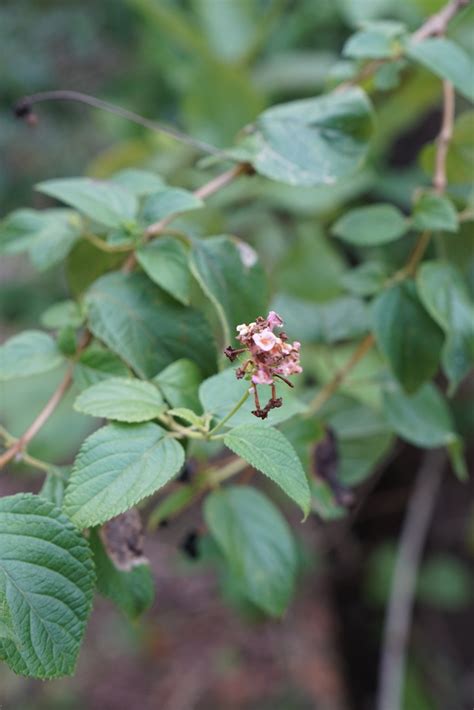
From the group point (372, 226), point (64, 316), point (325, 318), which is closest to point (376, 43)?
point (372, 226)

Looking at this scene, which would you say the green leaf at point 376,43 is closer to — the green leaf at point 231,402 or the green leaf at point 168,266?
the green leaf at point 168,266

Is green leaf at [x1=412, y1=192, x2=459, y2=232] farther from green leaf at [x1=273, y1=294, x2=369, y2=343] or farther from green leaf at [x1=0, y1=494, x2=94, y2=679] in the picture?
green leaf at [x1=0, y1=494, x2=94, y2=679]

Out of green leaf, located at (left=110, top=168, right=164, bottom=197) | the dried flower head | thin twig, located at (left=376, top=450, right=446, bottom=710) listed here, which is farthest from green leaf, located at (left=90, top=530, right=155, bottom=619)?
thin twig, located at (left=376, top=450, right=446, bottom=710)

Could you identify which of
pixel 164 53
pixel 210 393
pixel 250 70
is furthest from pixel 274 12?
pixel 210 393

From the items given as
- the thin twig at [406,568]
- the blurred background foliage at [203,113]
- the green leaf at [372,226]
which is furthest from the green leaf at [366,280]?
the thin twig at [406,568]

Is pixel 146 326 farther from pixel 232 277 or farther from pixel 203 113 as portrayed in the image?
pixel 203 113

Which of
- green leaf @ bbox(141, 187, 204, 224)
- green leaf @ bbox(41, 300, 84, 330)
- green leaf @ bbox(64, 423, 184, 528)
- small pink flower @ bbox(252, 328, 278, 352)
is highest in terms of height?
small pink flower @ bbox(252, 328, 278, 352)

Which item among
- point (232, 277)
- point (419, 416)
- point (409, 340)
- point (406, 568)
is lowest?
point (406, 568)
